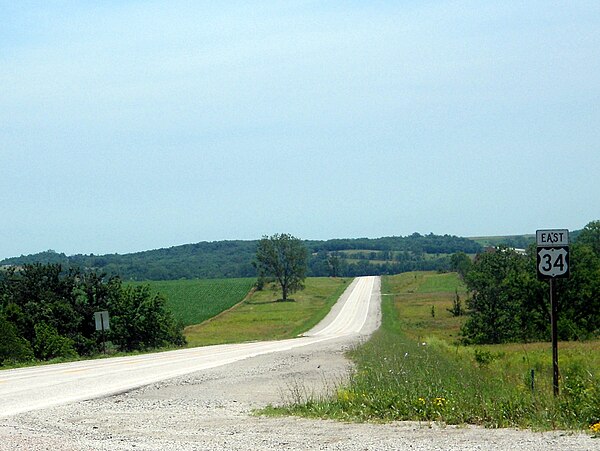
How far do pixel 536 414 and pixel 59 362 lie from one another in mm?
25906

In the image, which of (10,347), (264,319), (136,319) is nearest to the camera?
(10,347)

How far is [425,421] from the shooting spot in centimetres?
1133

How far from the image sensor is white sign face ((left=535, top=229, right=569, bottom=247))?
12258 millimetres

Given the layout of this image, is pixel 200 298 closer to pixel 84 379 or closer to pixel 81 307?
pixel 81 307

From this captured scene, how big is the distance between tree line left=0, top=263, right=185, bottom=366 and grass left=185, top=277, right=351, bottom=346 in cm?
398

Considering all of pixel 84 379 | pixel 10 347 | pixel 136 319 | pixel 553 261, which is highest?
pixel 553 261

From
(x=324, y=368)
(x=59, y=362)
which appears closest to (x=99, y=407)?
(x=324, y=368)

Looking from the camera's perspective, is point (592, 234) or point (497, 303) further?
point (592, 234)

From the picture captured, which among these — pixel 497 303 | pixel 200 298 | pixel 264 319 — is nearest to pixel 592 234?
pixel 264 319

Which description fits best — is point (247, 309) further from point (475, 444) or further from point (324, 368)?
point (475, 444)

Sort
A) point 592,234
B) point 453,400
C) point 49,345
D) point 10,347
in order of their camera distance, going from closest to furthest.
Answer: point 453,400, point 10,347, point 49,345, point 592,234

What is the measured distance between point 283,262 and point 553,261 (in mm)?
129656

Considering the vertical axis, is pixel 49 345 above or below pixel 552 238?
below

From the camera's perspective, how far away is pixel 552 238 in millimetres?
12297
